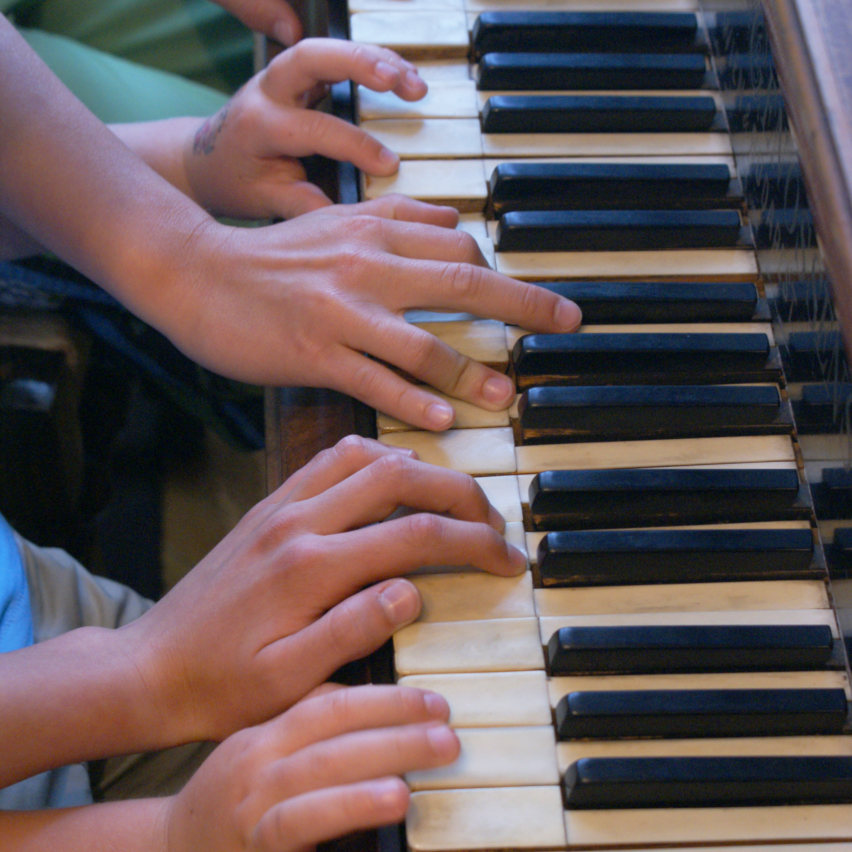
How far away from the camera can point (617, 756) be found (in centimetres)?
68

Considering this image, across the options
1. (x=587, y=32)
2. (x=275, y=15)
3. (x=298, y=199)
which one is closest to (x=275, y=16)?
(x=275, y=15)

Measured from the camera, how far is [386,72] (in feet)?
3.12

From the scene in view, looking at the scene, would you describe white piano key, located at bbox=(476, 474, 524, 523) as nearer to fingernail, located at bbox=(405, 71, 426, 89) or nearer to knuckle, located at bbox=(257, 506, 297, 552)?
knuckle, located at bbox=(257, 506, 297, 552)

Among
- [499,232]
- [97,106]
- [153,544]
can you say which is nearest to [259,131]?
[499,232]

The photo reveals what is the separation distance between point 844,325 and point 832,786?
12.7 inches

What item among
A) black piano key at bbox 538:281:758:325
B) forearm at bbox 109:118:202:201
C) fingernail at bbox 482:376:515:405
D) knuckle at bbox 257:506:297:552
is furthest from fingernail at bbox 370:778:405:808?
forearm at bbox 109:118:202:201

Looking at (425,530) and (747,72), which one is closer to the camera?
(425,530)

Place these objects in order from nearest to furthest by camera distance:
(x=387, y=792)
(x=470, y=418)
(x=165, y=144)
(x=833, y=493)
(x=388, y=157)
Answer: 1. (x=387, y=792)
2. (x=833, y=493)
3. (x=470, y=418)
4. (x=388, y=157)
5. (x=165, y=144)

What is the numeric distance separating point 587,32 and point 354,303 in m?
0.39

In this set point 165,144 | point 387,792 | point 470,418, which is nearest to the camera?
point 387,792

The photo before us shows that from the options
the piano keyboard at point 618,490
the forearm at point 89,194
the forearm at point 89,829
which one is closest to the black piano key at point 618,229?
the piano keyboard at point 618,490

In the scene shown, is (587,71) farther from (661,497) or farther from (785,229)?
(661,497)

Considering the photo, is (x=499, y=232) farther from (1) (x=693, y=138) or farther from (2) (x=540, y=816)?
(2) (x=540, y=816)

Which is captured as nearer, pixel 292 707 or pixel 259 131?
pixel 292 707
